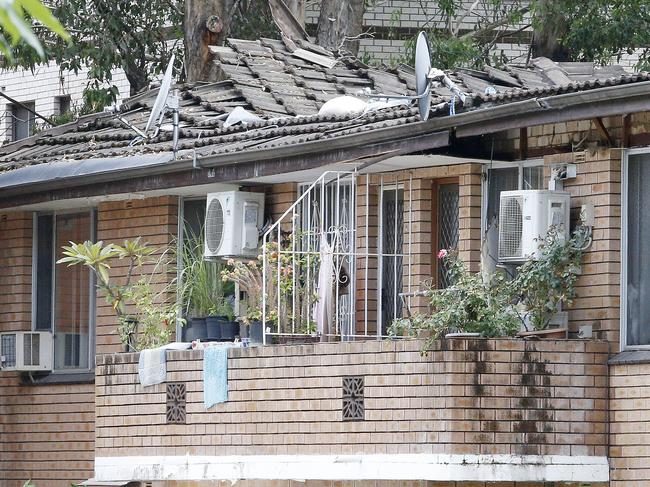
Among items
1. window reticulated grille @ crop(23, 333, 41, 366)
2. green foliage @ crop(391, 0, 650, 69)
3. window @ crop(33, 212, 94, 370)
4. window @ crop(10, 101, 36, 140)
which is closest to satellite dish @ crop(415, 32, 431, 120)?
window @ crop(33, 212, 94, 370)

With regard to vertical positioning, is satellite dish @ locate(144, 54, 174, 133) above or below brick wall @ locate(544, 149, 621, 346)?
above

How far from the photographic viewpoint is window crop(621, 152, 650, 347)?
1236 centimetres

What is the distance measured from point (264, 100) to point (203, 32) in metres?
5.32

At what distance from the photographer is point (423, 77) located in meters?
12.5

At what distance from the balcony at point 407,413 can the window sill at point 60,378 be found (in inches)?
143

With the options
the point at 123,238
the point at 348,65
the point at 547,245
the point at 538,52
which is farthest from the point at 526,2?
the point at 547,245

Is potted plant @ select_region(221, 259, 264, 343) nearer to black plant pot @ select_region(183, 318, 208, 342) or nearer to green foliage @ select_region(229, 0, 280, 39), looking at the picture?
black plant pot @ select_region(183, 318, 208, 342)

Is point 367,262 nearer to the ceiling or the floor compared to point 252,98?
nearer to the floor

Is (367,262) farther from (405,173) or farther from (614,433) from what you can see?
(614,433)

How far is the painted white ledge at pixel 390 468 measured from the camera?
39.4 feet

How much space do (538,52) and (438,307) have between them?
14.0 m

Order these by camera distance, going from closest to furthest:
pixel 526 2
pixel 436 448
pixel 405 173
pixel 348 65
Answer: pixel 436 448 → pixel 405 173 → pixel 348 65 → pixel 526 2

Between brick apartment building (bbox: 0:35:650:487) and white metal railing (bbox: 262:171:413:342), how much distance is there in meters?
0.03

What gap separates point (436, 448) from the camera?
12102 mm
